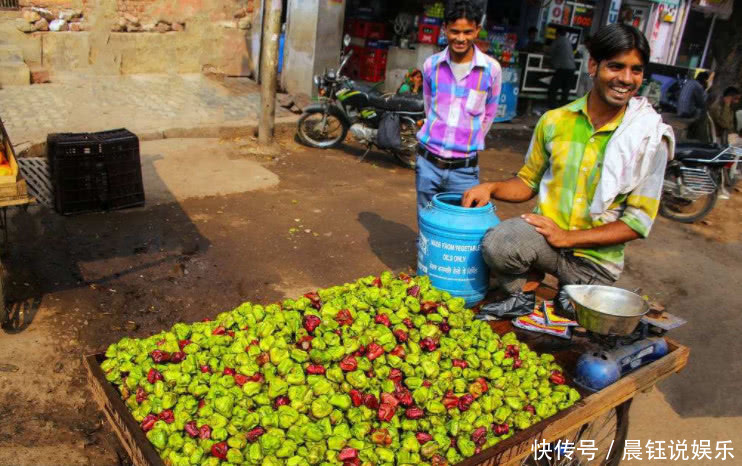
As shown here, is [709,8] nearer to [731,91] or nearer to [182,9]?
[731,91]

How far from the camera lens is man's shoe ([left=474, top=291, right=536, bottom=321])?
3223 millimetres

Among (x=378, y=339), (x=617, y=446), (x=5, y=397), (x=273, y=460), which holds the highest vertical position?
(x=378, y=339)

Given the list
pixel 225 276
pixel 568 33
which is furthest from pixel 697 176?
pixel 568 33

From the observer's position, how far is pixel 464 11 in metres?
4.00

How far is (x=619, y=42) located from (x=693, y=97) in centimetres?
1325

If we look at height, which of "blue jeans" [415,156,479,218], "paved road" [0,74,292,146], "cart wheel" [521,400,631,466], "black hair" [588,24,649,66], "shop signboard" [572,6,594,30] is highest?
"shop signboard" [572,6,594,30]

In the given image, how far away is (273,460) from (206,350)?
2.21 feet

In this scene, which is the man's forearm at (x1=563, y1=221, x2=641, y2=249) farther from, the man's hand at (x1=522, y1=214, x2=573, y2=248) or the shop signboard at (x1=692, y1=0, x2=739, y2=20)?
the shop signboard at (x1=692, y1=0, x2=739, y2=20)

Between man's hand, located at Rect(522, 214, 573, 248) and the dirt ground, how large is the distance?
1.53 m

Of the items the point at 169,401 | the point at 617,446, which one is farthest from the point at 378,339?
the point at 617,446

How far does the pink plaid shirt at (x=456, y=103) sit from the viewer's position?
4.39 m

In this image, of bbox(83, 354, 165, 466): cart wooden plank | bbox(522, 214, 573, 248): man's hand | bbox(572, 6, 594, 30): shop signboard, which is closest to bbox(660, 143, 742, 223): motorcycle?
bbox(522, 214, 573, 248): man's hand

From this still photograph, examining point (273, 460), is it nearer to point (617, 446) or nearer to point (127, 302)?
point (617, 446)

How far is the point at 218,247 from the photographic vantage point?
5.81 metres
